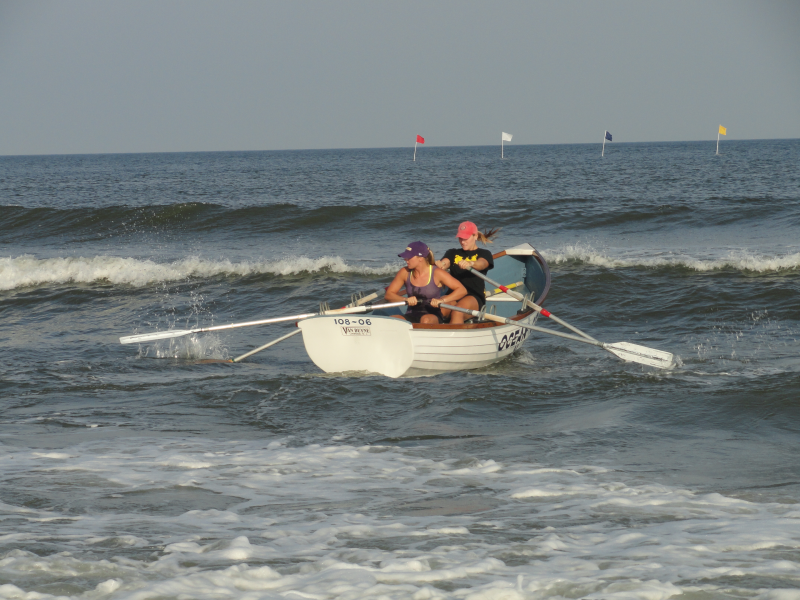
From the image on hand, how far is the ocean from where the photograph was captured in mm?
3281

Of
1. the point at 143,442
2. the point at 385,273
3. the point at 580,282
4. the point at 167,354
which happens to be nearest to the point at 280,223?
the point at 385,273

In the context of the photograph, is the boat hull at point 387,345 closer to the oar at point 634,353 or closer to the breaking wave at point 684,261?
the oar at point 634,353

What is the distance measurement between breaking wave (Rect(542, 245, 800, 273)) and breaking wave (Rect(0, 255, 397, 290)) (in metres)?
3.78

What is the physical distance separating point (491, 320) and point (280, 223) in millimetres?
15365

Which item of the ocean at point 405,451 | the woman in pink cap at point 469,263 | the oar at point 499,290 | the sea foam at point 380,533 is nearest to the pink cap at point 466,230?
the woman in pink cap at point 469,263

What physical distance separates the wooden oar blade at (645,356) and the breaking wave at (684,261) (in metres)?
6.49

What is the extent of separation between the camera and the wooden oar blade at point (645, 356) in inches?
314

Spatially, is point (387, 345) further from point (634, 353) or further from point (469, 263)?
point (634, 353)

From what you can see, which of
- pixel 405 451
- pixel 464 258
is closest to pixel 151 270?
pixel 464 258

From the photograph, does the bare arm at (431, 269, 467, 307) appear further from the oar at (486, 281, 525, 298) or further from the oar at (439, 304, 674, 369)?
the oar at (486, 281, 525, 298)

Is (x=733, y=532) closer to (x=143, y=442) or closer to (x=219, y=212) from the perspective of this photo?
(x=143, y=442)

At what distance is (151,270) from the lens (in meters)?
16.3

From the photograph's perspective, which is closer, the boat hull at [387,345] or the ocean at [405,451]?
the ocean at [405,451]

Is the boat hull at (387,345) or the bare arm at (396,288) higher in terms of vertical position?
the bare arm at (396,288)
